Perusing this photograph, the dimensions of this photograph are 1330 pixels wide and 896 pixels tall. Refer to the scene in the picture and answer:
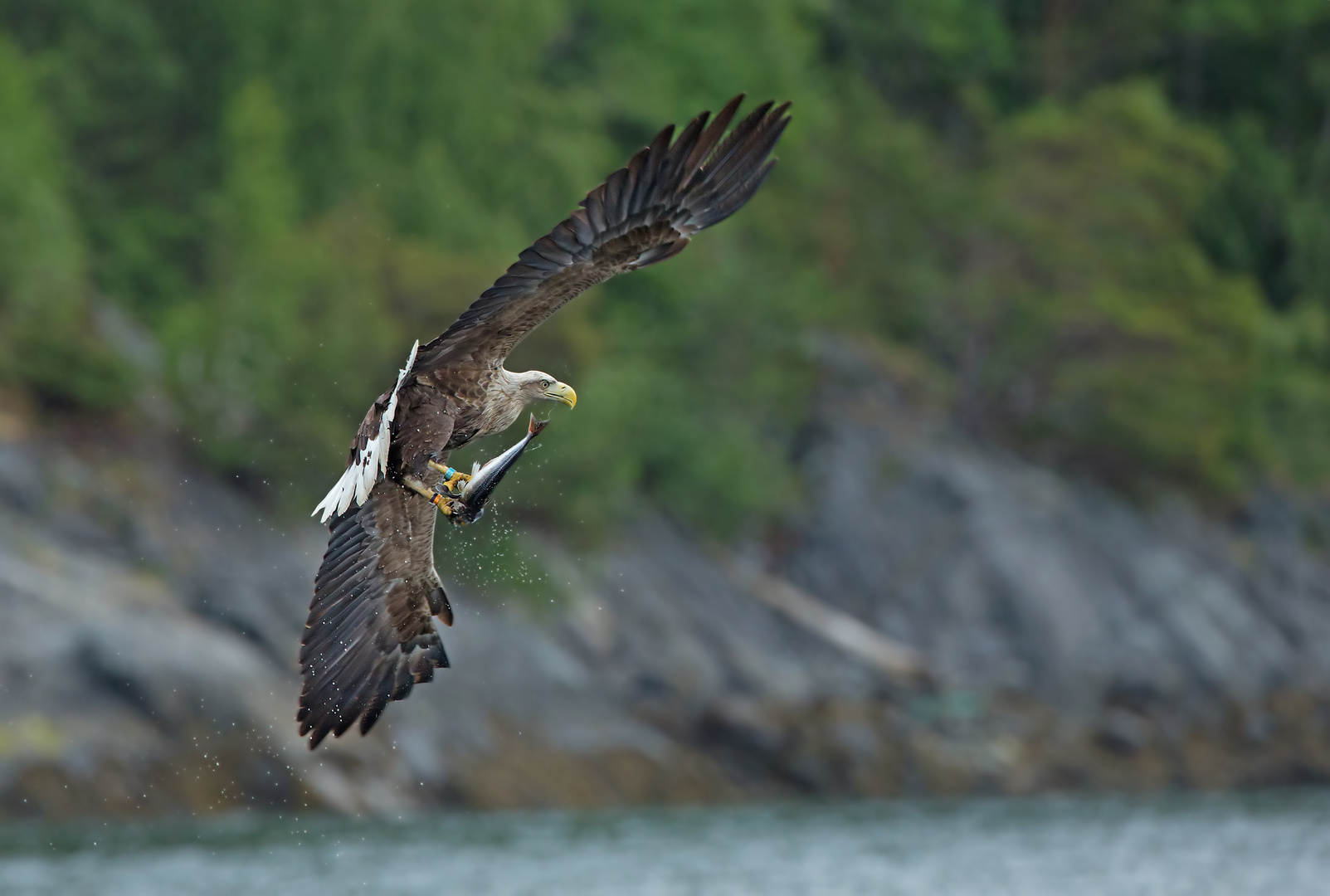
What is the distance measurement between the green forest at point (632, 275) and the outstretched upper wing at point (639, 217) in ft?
51.8

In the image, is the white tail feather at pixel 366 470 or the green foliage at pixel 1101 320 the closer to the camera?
the white tail feather at pixel 366 470

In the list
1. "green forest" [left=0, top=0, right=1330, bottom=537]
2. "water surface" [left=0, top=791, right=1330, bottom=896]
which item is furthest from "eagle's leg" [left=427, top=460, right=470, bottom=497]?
"green forest" [left=0, top=0, right=1330, bottom=537]

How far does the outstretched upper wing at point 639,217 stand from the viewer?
27.7ft

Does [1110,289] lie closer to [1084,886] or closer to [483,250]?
[483,250]

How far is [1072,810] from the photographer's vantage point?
2911 centimetres

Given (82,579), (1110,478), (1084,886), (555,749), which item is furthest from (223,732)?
(1110,478)

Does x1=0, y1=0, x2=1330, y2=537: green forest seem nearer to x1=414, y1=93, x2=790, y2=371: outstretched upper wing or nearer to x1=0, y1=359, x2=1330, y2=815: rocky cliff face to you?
x1=0, y1=359, x2=1330, y2=815: rocky cliff face

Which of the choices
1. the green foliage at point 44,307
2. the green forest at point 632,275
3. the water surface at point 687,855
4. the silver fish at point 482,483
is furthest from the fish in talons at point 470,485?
the green foliage at point 44,307

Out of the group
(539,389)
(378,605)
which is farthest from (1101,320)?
(378,605)

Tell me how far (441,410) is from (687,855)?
45.9ft

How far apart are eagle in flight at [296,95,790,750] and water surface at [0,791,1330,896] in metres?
9.10

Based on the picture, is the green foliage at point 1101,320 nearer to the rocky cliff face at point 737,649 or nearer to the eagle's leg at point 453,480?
the rocky cliff face at point 737,649

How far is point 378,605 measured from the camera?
9812 millimetres

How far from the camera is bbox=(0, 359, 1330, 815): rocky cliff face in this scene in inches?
868
